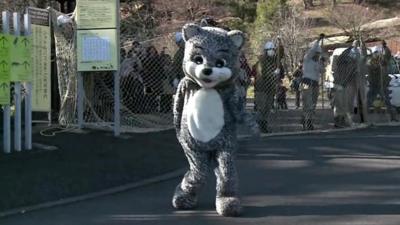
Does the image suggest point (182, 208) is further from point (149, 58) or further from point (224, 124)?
point (149, 58)

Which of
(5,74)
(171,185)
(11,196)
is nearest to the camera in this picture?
(11,196)

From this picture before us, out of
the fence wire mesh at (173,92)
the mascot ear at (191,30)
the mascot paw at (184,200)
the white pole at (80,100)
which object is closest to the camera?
the mascot ear at (191,30)

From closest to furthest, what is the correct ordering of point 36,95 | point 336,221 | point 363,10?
point 336,221 < point 36,95 < point 363,10

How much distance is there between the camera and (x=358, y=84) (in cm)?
1415

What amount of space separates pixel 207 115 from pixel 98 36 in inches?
208

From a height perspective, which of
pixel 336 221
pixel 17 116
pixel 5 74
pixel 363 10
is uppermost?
pixel 363 10

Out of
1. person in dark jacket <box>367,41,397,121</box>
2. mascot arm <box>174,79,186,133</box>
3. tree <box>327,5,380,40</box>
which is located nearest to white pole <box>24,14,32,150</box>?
mascot arm <box>174,79,186,133</box>

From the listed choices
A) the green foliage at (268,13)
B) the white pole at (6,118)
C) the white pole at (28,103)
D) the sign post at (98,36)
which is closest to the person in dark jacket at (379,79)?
the sign post at (98,36)

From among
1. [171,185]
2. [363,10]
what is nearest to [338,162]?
[171,185]

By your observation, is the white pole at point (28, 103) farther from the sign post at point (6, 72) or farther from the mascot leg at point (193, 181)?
the mascot leg at point (193, 181)

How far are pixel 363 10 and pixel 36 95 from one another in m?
37.8

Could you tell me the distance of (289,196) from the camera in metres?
7.56

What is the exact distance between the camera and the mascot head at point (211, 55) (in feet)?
21.6

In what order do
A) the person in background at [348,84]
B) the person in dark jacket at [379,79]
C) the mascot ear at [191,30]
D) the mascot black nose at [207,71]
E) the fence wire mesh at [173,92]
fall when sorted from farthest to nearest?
the person in dark jacket at [379,79] → the person in background at [348,84] → the fence wire mesh at [173,92] → the mascot ear at [191,30] → the mascot black nose at [207,71]
